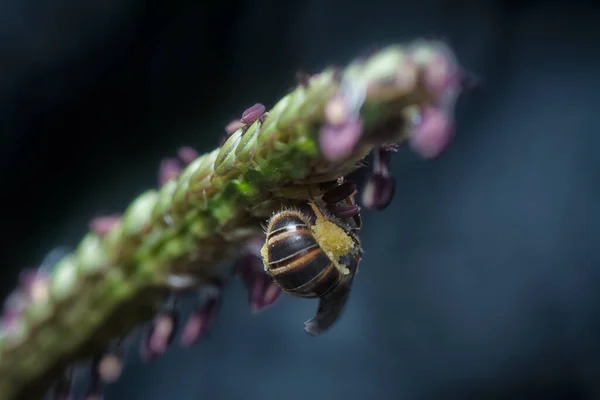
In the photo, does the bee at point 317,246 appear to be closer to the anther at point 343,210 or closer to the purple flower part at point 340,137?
the anther at point 343,210

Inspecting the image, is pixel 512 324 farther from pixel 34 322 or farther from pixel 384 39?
pixel 34 322

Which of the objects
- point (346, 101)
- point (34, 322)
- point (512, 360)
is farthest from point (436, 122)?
point (512, 360)

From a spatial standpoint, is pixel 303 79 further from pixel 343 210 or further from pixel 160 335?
pixel 160 335

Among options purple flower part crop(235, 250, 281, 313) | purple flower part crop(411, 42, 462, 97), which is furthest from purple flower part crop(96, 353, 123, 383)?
purple flower part crop(411, 42, 462, 97)

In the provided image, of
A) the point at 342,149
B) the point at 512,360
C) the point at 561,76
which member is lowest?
the point at 342,149

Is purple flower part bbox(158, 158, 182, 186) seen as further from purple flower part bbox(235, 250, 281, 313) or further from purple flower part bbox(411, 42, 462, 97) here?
purple flower part bbox(411, 42, 462, 97)

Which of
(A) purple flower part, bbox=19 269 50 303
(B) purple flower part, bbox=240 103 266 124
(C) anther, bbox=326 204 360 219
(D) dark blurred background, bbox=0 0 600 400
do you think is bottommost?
(C) anther, bbox=326 204 360 219

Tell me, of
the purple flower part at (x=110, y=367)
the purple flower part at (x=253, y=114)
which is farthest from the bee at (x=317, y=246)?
the purple flower part at (x=110, y=367)

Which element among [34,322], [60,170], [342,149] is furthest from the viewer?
[60,170]
